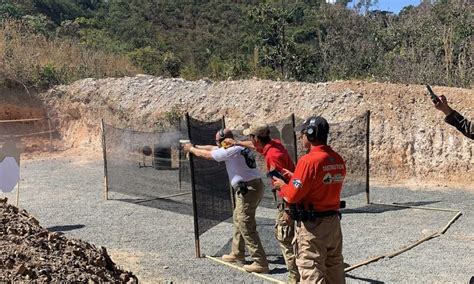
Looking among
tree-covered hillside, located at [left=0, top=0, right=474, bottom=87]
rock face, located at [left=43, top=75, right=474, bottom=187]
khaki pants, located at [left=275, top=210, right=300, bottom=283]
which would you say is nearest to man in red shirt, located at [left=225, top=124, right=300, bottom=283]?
khaki pants, located at [left=275, top=210, right=300, bottom=283]

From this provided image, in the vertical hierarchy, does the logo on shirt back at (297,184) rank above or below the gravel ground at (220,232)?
above

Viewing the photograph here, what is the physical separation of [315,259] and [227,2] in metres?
48.0

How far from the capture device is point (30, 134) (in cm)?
1948

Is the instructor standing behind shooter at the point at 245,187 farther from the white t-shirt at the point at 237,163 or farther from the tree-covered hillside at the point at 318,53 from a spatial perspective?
the tree-covered hillside at the point at 318,53

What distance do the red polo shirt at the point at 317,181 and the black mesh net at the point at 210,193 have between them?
2.92m

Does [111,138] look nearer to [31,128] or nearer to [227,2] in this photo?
[31,128]

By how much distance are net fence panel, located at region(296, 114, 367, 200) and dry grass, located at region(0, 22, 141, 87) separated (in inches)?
491

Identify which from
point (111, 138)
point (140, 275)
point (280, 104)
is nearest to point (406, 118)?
point (280, 104)

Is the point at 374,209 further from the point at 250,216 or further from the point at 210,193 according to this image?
the point at 250,216

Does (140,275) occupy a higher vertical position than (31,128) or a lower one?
lower

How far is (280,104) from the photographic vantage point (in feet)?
53.8

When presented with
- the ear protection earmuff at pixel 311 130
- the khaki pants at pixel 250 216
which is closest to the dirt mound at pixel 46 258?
the khaki pants at pixel 250 216

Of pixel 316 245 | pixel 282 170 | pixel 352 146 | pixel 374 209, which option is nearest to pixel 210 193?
pixel 282 170

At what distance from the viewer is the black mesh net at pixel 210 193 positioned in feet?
24.2
